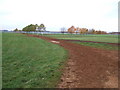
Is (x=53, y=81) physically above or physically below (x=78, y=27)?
below

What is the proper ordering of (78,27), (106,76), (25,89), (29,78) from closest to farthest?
(25,89), (29,78), (106,76), (78,27)

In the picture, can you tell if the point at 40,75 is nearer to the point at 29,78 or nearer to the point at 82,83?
the point at 29,78

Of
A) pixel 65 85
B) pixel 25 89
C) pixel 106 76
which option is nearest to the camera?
pixel 25 89

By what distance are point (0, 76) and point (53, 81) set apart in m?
2.32

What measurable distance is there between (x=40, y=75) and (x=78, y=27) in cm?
7439

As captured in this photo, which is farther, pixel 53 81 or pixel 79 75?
pixel 79 75

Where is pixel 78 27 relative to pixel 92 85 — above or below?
above

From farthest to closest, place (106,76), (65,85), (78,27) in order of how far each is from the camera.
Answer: (78,27) → (106,76) → (65,85)

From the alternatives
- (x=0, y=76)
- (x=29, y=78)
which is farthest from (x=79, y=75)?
(x=0, y=76)

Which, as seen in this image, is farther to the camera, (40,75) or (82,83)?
(40,75)

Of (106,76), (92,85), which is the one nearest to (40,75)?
(92,85)

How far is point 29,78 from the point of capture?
186 inches

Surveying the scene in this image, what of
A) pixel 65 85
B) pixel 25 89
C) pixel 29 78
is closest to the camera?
pixel 25 89

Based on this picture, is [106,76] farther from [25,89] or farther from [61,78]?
[25,89]
